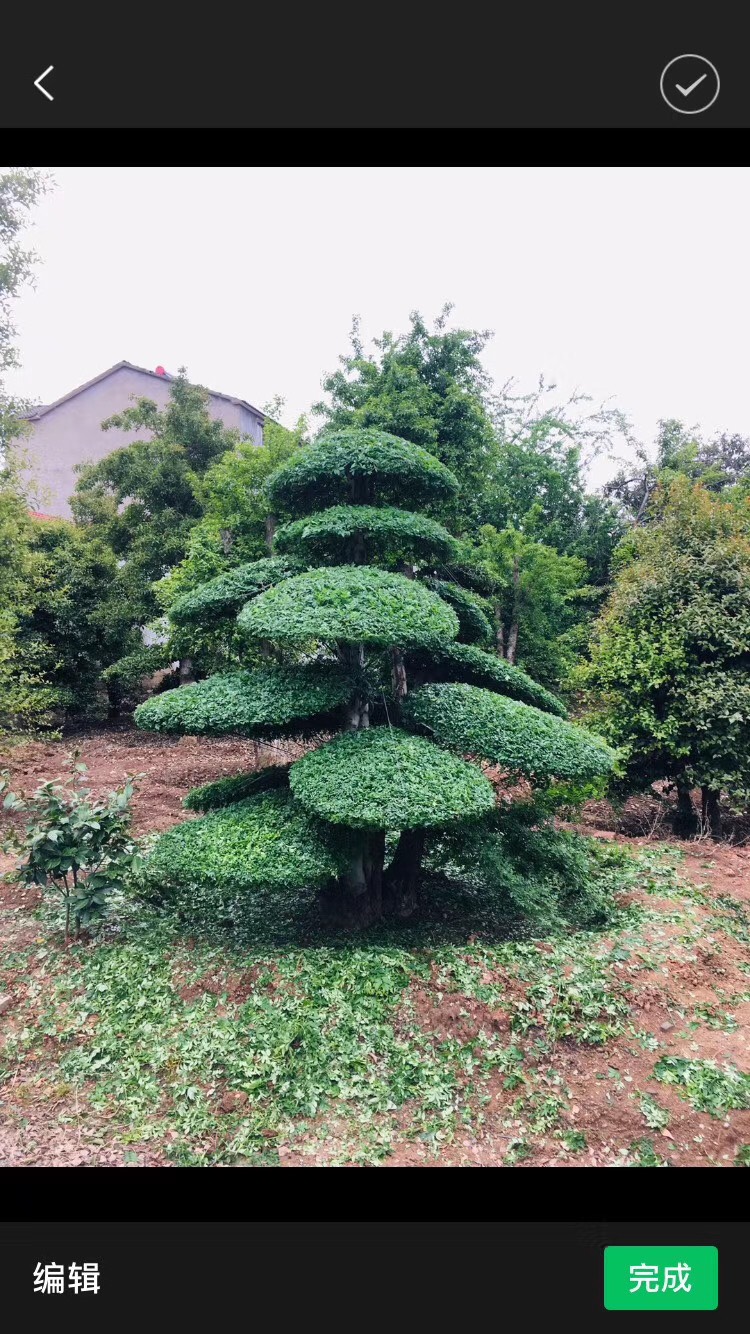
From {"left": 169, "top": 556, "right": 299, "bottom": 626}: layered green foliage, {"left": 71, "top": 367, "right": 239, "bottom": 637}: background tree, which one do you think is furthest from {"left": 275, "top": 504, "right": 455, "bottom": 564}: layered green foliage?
{"left": 71, "top": 367, "right": 239, "bottom": 637}: background tree

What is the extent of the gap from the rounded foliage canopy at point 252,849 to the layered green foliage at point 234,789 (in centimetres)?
46

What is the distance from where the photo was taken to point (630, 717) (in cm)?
650

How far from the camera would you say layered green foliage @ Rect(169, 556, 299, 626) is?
4.27m

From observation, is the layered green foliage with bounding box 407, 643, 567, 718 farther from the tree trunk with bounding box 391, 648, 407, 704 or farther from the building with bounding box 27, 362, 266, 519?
the building with bounding box 27, 362, 266, 519

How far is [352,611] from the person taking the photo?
138 inches

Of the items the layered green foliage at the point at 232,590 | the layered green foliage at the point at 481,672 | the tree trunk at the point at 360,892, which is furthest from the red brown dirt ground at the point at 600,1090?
the layered green foliage at the point at 232,590

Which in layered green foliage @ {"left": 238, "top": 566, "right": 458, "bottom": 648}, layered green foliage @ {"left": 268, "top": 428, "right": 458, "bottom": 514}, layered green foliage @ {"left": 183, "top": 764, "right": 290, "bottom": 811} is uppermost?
layered green foliage @ {"left": 268, "top": 428, "right": 458, "bottom": 514}

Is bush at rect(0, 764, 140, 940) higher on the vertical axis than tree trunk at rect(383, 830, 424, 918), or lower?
higher

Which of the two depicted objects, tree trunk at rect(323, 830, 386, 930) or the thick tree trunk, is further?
the thick tree trunk

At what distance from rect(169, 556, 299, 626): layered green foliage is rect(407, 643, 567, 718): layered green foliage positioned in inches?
46.6
